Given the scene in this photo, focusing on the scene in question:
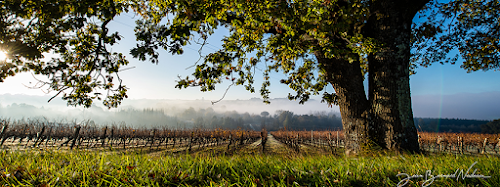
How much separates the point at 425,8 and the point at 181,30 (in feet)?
28.4

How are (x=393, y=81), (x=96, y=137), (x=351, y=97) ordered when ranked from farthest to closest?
(x=96, y=137)
(x=351, y=97)
(x=393, y=81)

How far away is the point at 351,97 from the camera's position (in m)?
5.81

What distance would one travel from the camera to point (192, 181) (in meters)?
2.71

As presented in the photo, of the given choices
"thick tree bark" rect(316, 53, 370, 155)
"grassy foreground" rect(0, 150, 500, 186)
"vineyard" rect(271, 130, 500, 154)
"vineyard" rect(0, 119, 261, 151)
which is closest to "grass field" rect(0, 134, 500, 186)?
"grassy foreground" rect(0, 150, 500, 186)

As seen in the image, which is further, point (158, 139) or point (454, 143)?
point (158, 139)

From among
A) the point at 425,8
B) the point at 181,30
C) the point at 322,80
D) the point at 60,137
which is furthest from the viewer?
the point at 60,137

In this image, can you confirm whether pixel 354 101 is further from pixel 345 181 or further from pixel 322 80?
pixel 345 181

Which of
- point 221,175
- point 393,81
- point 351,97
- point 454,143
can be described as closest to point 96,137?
point 221,175

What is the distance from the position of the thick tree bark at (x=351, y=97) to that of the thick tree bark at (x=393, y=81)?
0.88 feet

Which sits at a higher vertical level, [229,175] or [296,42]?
[296,42]

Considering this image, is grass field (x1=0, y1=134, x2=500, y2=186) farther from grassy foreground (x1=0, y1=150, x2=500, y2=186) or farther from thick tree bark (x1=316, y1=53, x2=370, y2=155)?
thick tree bark (x1=316, y1=53, x2=370, y2=155)

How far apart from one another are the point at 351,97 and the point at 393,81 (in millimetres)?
1093

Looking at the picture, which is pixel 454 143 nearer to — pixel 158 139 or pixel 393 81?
pixel 393 81

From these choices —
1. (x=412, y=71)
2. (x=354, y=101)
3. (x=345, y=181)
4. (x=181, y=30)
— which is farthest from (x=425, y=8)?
(x=181, y=30)
